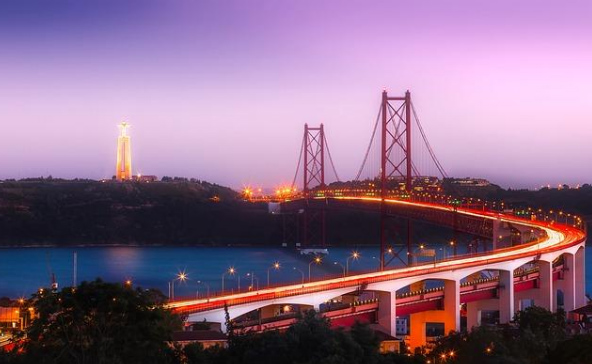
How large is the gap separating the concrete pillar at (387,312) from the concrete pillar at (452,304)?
180 cm

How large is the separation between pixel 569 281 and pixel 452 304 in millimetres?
6329

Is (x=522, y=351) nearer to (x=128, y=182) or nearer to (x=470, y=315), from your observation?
(x=470, y=315)

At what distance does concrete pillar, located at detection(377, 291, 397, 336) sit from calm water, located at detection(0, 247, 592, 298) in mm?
9643

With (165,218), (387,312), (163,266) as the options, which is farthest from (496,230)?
(165,218)

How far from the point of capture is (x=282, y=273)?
34562 mm

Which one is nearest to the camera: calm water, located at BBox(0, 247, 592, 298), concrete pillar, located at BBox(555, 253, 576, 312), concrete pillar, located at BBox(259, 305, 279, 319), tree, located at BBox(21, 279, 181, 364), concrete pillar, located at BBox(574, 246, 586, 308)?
tree, located at BBox(21, 279, 181, 364)

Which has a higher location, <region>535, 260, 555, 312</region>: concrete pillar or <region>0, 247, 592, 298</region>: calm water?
<region>535, 260, 555, 312</region>: concrete pillar

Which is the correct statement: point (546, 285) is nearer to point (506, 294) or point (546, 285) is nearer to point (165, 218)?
point (506, 294)

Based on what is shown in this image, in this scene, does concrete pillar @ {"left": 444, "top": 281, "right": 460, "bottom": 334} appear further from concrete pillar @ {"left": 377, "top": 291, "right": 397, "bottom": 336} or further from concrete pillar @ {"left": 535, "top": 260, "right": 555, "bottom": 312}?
concrete pillar @ {"left": 535, "top": 260, "right": 555, "bottom": 312}

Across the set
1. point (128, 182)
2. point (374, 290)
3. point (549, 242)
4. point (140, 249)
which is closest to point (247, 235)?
point (140, 249)

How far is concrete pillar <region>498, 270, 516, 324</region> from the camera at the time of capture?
2034cm

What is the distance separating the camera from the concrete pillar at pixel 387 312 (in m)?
16.8

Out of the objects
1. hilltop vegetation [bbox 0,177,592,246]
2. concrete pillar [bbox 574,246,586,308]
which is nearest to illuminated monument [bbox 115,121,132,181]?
hilltop vegetation [bbox 0,177,592,246]

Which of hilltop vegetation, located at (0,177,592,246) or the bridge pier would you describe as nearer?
the bridge pier
